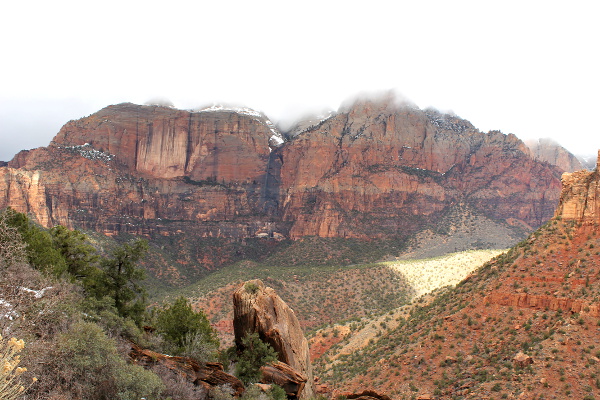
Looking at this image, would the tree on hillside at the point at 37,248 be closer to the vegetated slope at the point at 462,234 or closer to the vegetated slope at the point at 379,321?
the vegetated slope at the point at 379,321

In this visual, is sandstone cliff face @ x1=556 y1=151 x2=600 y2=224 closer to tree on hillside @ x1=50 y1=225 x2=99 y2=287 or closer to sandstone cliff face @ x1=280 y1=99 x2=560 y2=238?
tree on hillside @ x1=50 y1=225 x2=99 y2=287

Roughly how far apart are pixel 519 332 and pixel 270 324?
1581 cm

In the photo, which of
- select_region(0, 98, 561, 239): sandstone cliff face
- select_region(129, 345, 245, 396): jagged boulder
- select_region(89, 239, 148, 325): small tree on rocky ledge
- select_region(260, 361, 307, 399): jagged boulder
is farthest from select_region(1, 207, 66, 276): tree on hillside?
select_region(0, 98, 561, 239): sandstone cliff face

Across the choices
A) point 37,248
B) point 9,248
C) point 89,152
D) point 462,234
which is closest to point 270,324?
point 9,248

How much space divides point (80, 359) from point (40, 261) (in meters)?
13.8

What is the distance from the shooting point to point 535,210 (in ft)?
440

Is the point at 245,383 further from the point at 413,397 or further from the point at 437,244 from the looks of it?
the point at 437,244

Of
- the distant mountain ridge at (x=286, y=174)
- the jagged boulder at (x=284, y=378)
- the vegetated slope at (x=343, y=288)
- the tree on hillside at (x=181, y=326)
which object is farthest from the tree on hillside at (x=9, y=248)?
the distant mountain ridge at (x=286, y=174)

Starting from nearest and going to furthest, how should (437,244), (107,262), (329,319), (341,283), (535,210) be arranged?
(107,262)
(329,319)
(341,283)
(437,244)
(535,210)

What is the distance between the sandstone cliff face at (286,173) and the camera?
4705 inches

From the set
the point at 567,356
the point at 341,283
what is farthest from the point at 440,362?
the point at 341,283

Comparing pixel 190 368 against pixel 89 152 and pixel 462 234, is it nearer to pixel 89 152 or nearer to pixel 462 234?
pixel 462 234

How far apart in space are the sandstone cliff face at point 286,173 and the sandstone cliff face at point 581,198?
8643 centimetres

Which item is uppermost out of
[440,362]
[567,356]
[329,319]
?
[567,356]
